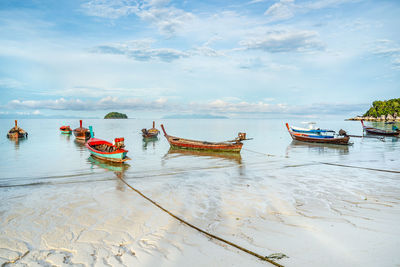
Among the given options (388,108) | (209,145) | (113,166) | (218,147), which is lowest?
(113,166)

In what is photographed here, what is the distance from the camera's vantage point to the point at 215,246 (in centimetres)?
564

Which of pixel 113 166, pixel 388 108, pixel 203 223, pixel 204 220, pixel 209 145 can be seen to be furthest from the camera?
pixel 388 108

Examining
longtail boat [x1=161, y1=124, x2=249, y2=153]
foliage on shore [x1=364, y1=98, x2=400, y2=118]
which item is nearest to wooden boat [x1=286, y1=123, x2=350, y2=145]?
longtail boat [x1=161, y1=124, x2=249, y2=153]

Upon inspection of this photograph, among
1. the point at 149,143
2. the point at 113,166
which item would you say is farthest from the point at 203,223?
the point at 149,143

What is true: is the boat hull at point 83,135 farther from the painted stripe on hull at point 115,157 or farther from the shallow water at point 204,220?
the shallow water at point 204,220

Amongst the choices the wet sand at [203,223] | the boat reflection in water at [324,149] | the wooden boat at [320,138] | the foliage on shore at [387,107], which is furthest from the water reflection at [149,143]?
the foliage on shore at [387,107]

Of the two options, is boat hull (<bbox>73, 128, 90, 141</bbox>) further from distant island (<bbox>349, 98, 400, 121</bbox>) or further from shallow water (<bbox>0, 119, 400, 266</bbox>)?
distant island (<bbox>349, 98, 400, 121</bbox>)

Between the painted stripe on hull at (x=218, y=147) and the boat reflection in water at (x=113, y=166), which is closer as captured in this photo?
the boat reflection in water at (x=113, y=166)

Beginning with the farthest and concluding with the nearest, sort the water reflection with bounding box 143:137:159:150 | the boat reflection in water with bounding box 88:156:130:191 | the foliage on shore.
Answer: the foliage on shore < the water reflection with bounding box 143:137:159:150 < the boat reflection in water with bounding box 88:156:130:191

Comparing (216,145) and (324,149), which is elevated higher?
(216,145)

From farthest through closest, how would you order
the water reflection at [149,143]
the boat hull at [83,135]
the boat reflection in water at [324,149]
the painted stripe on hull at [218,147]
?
1. the boat hull at [83,135]
2. the water reflection at [149,143]
3. the boat reflection in water at [324,149]
4. the painted stripe on hull at [218,147]

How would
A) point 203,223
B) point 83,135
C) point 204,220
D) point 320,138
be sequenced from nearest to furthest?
point 203,223
point 204,220
point 320,138
point 83,135

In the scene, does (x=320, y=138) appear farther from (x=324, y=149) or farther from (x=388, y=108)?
(x=388, y=108)

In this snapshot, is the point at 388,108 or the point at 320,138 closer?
the point at 320,138
